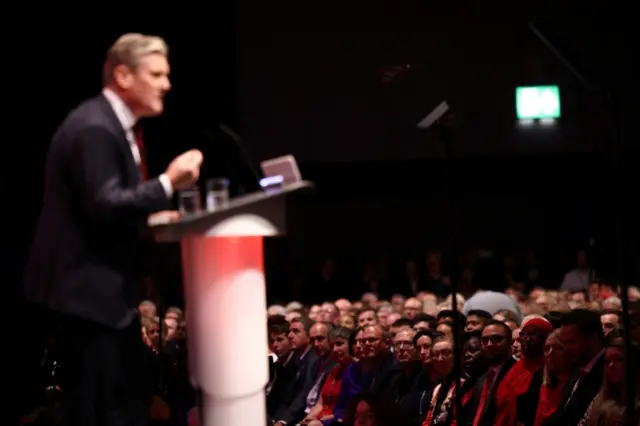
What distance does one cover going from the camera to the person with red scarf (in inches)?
157

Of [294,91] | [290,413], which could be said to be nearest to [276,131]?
[294,91]

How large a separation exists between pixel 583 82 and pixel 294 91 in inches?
341

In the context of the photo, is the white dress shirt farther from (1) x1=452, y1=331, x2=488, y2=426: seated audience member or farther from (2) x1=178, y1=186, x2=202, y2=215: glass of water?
(1) x1=452, y1=331, x2=488, y2=426: seated audience member

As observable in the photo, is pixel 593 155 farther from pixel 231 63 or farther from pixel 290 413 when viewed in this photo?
pixel 290 413

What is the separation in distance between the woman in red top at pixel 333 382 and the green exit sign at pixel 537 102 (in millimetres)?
5843

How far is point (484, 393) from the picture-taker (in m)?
4.23

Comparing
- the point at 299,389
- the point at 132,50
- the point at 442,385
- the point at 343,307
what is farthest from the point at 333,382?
the point at 132,50

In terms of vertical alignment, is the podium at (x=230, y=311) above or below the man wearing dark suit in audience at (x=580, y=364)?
above

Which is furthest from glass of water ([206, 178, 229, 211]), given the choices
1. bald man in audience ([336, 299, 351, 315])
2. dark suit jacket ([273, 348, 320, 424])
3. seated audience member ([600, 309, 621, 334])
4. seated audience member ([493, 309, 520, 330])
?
bald man in audience ([336, 299, 351, 315])

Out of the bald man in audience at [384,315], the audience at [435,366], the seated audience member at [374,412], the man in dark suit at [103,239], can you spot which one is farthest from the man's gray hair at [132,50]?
the bald man in audience at [384,315]

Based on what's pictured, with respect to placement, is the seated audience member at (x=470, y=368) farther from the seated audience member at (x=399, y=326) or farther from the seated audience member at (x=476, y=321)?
the seated audience member at (x=399, y=326)

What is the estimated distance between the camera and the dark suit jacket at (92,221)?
189 cm

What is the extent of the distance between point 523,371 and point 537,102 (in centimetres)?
758

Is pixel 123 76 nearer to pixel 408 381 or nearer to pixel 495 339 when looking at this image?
pixel 495 339
